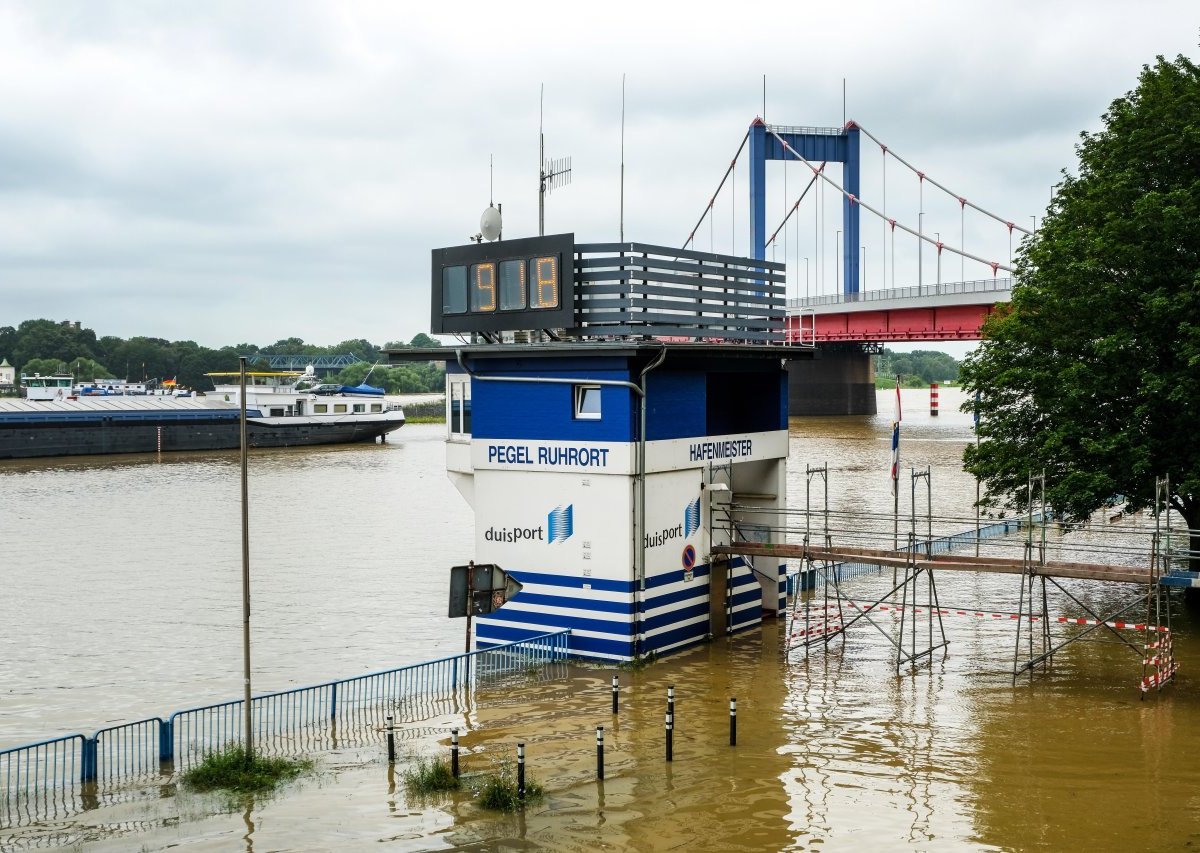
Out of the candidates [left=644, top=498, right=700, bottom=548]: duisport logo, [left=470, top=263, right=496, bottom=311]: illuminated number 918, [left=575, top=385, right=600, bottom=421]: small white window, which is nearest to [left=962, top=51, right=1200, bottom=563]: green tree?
[left=644, top=498, right=700, bottom=548]: duisport logo

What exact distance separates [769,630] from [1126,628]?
801 cm

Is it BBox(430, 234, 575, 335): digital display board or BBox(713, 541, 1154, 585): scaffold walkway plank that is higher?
BBox(430, 234, 575, 335): digital display board

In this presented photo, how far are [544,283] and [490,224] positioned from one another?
3306mm

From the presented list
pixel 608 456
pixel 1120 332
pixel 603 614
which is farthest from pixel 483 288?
pixel 1120 332

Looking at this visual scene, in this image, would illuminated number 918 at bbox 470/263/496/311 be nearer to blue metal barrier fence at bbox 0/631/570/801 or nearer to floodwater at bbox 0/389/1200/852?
blue metal barrier fence at bbox 0/631/570/801

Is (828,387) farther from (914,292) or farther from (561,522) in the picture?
(561,522)

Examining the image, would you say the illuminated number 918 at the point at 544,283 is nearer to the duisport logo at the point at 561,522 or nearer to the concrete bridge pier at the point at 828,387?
the duisport logo at the point at 561,522

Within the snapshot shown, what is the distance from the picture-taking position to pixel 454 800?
15.9 meters

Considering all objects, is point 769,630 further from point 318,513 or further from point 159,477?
point 159,477

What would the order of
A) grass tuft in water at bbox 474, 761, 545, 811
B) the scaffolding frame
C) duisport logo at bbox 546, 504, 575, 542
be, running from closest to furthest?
grass tuft in water at bbox 474, 761, 545, 811 → the scaffolding frame → duisport logo at bbox 546, 504, 575, 542

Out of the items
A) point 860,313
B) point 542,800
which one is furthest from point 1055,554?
point 860,313

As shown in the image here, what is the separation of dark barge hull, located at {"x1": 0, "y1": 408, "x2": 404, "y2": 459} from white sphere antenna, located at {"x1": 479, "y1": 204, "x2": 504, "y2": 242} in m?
72.4

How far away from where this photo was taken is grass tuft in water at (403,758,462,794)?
1628 cm

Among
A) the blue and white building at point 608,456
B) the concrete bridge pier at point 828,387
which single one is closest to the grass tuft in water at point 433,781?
the blue and white building at point 608,456
